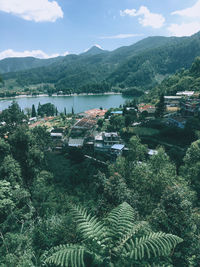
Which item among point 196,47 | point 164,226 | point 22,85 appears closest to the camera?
point 164,226

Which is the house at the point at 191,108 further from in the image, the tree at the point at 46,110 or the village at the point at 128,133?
the tree at the point at 46,110

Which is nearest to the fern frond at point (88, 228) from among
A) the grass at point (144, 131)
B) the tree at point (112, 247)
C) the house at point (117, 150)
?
the tree at point (112, 247)

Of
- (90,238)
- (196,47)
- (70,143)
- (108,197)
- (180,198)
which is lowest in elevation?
(70,143)

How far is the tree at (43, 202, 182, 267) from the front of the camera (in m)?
3.99

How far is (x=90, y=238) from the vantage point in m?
4.45

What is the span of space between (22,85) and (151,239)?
204 m

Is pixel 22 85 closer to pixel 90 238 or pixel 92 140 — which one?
pixel 92 140

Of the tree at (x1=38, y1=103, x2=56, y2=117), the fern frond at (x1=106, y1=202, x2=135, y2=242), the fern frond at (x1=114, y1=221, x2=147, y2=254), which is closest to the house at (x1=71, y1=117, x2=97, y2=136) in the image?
the tree at (x1=38, y1=103, x2=56, y2=117)

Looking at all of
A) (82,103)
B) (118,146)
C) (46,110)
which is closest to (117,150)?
(118,146)

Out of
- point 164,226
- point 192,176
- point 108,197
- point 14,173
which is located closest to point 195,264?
point 164,226

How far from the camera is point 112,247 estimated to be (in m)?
4.36

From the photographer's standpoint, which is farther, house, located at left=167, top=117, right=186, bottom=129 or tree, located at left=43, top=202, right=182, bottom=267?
house, located at left=167, top=117, right=186, bottom=129

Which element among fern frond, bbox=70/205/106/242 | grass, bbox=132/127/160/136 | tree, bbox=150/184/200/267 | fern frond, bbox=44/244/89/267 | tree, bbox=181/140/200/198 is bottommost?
tree, bbox=181/140/200/198

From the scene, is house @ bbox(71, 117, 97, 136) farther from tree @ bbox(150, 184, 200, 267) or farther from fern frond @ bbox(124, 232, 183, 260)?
fern frond @ bbox(124, 232, 183, 260)
